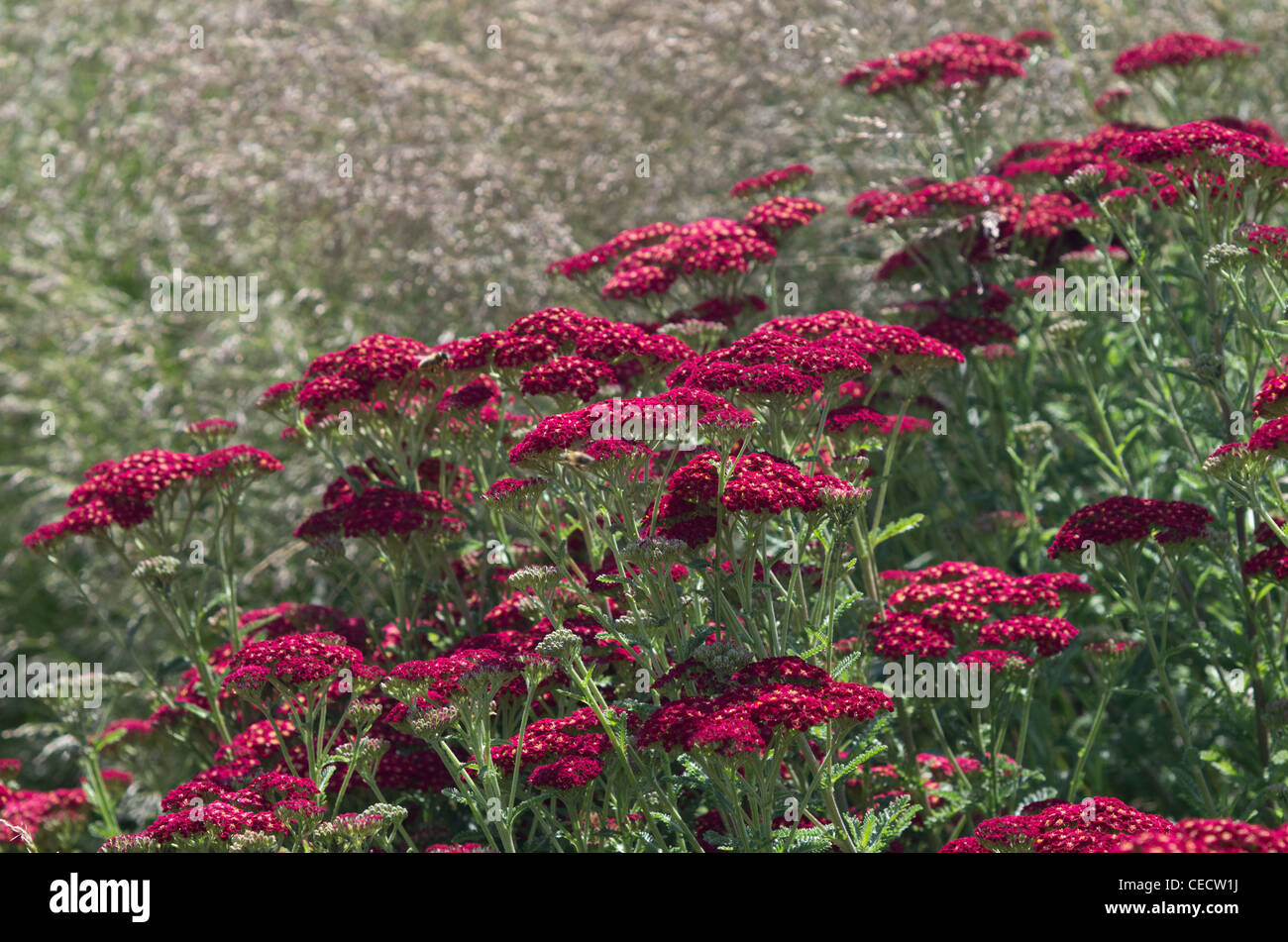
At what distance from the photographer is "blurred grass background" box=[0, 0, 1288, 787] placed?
763 centimetres

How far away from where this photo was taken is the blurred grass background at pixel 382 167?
25.0 feet

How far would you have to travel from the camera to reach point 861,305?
7.57m

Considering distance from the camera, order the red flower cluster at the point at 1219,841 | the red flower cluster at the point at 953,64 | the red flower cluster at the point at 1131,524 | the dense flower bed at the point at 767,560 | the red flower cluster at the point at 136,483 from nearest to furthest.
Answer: the red flower cluster at the point at 1219,841
the dense flower bed at the point at 767,560
the red flower cluster at the point at 1131,524
the red flower cluster at the point at 136,483
the red flower cluster at the point at 953,64

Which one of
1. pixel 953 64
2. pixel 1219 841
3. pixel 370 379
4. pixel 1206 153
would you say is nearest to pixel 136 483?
pixel 370 379

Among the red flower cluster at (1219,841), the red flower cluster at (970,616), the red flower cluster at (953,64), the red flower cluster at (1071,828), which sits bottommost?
the red flower cluster at (1071,828)

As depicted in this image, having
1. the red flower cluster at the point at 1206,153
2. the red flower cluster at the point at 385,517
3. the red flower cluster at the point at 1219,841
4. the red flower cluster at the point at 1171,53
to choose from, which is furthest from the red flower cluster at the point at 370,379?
the red flower cluster at the point at 1171,53

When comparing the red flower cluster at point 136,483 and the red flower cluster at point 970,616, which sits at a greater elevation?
the red flower cluster at point 136,483

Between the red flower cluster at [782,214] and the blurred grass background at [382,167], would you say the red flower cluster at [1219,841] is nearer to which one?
the red flower cluster at [782,214]

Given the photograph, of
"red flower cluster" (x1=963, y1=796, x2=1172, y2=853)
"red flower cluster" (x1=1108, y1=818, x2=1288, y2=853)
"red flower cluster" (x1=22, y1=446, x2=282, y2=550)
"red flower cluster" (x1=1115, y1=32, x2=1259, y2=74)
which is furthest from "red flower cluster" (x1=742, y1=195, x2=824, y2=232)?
"red flower cluster" (x1=1108, y1=818, x2=1288, y2=853)

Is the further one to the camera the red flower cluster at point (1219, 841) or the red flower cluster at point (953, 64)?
the red flower cluster at point (953, 64)

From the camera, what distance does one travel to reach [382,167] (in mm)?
Answer: 7645

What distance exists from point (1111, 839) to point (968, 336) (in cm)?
278

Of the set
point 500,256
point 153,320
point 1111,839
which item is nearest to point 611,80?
point 500,256

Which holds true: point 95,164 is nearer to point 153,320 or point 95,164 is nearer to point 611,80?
point 153,320
